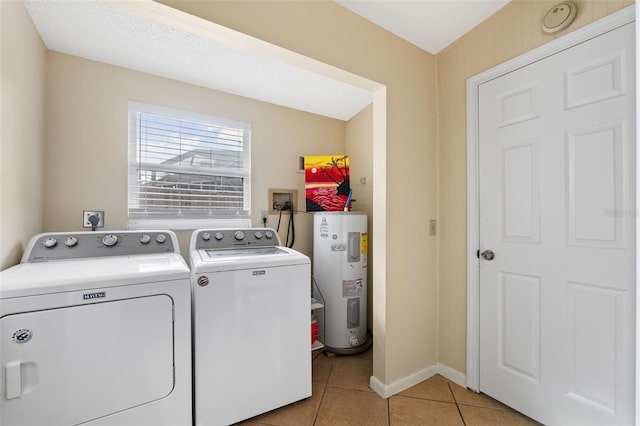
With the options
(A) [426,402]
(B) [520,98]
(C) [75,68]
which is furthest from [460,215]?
(C) [75,68]

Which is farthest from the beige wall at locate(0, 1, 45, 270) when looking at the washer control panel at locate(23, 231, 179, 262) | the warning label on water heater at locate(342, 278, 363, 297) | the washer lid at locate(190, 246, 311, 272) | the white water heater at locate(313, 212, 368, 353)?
the warning label on water heater at locate(342, 278, 363, 297)

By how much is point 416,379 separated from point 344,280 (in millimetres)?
872

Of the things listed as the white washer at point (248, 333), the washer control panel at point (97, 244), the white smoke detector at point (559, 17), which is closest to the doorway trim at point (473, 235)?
the white smoke detector at point (559, 17)

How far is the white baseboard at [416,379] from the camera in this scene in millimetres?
1738

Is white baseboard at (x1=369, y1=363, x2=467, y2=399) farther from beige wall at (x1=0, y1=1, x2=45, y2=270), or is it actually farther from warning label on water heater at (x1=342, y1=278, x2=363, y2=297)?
beige wall at (x1=0, y1=1, x2=45, y2=270)

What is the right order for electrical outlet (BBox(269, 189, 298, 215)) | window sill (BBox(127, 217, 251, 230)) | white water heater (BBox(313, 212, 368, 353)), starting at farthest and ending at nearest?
1. electrical outlet (BBox(269, 189, 298, 215))
2. white water heater (BBox(313, 212, 368, 353))
3. window sill (BBox(127, 217, 251, 230))

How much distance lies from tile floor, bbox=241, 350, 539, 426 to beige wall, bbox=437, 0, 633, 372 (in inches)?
8.7

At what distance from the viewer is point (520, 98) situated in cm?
154

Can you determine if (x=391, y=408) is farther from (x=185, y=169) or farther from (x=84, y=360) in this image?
(x=185, y=169)

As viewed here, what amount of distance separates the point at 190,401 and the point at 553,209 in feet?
6.96

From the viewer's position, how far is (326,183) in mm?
2674

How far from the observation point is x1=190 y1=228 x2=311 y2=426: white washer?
139 centimetres

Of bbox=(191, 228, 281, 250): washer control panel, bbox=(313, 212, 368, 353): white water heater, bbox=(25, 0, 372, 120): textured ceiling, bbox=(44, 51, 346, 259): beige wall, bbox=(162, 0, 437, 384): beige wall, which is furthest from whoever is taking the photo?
bbox=(313, 212, 368, 353): white water heater

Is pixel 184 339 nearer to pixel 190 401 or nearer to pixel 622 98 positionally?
pixel 190 401
